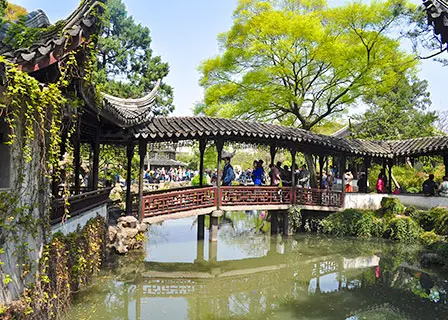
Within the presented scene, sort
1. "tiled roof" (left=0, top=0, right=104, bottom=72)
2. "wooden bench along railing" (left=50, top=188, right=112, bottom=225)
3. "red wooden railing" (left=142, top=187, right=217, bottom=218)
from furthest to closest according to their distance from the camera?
1. "red wooden railing" (left=142, top=187, right=217, bottom=218)
2. "wooden bench along railing" (left=50, top=188, right=112, bottom=225)
3. "tiled roof" (left=0, top=0, right=104, bottom=72)

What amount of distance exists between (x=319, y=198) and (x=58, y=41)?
36.0 feet

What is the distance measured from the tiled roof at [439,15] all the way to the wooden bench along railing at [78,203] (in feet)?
17.5

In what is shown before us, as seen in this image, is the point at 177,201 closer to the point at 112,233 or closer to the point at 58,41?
the point at 112,233

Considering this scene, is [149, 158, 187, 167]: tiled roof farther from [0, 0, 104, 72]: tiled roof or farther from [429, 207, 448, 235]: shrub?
[0, 0, 104, 72]: tiled roof

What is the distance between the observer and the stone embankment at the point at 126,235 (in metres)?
8.98

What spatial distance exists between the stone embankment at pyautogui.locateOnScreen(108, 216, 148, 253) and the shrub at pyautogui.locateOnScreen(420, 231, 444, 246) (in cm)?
810

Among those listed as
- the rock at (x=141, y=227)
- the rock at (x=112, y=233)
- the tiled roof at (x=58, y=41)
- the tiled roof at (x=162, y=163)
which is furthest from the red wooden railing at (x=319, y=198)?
the tiled roof at (x=162, y=163)

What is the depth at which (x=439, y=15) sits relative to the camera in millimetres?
4805

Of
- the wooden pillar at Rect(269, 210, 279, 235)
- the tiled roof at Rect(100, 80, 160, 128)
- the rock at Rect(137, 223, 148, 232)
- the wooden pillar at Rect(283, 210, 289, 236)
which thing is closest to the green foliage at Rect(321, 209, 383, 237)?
the wooden pillar at Rect(283, 210, 289, 236)

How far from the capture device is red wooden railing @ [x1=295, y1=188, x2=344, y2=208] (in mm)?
12719

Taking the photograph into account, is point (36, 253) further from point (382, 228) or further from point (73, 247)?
point (382, 228)

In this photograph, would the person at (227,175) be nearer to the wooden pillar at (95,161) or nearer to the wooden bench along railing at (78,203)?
the wooden bench along railing at (78,203)

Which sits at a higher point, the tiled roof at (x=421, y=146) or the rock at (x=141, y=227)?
the tiled roof at (x=421, y=146)

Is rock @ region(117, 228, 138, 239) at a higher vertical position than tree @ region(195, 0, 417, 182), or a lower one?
lower
